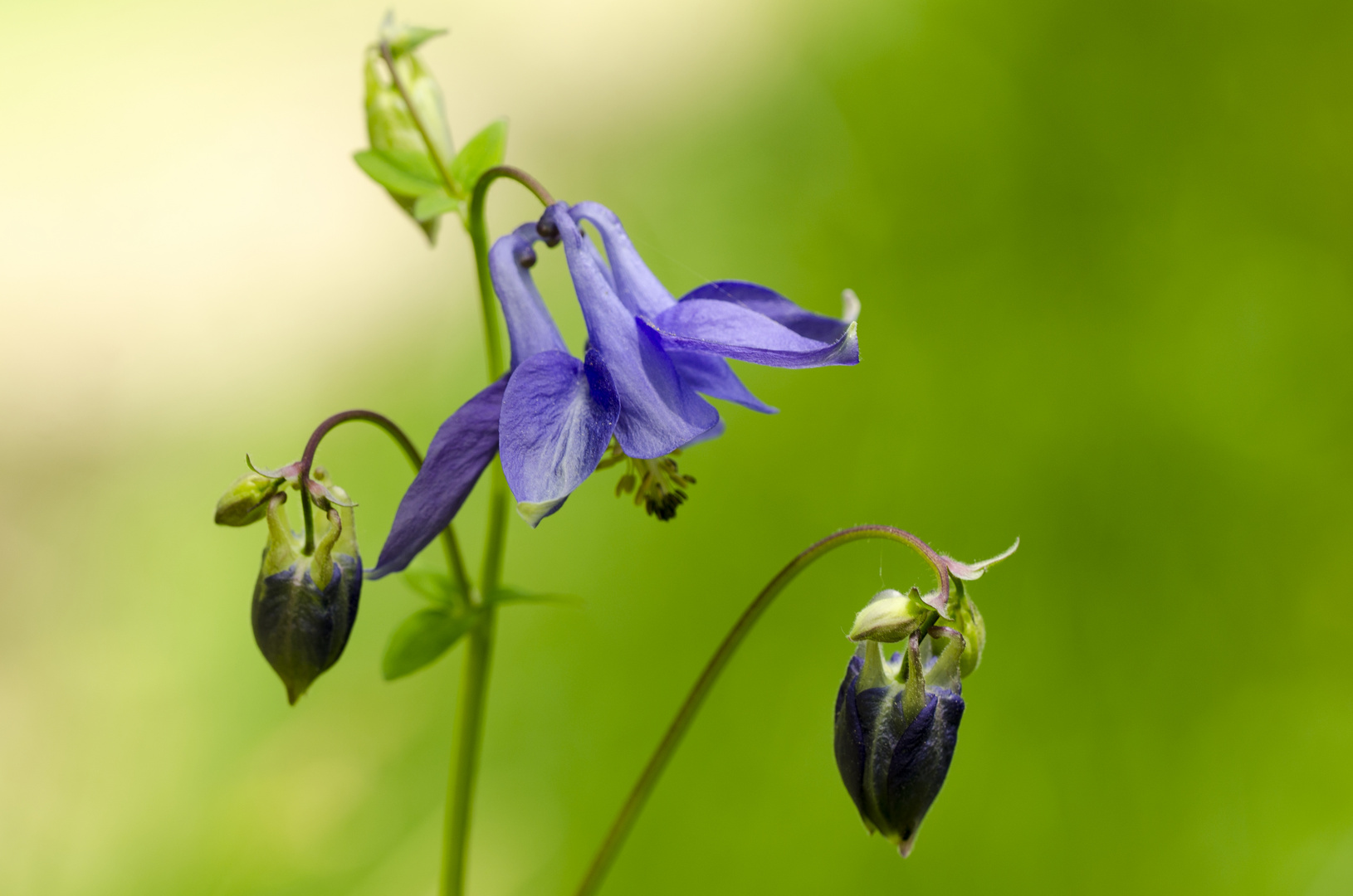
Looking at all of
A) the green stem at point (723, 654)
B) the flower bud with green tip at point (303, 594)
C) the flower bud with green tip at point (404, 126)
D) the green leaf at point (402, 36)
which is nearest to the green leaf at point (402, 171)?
the flower bud with green tip at point (404, 126)

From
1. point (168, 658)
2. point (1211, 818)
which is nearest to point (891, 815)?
point (1211, 818)

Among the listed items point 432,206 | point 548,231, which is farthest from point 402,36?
point 548,231

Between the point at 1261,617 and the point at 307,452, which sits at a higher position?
the point at 1261,617

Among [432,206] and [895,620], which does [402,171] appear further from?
[895,620]

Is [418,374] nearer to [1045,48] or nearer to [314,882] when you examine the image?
[314,882]

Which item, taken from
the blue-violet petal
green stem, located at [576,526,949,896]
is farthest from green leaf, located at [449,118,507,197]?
green stem, located at [576,526,949,896]
